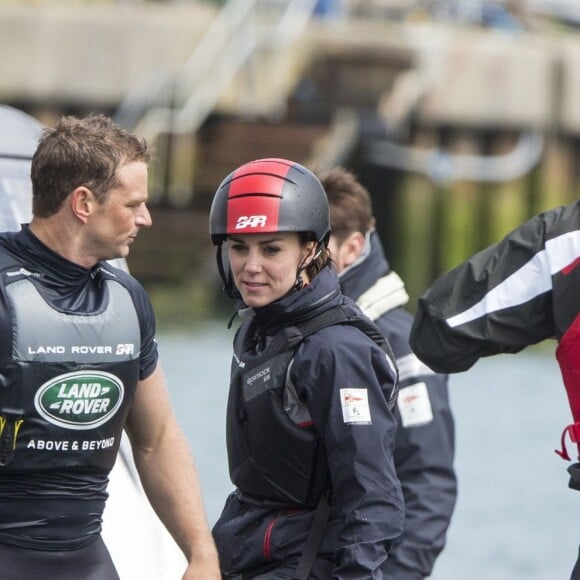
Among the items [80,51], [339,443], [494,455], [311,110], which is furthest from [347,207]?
[311,110]

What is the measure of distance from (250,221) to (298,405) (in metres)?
0.48

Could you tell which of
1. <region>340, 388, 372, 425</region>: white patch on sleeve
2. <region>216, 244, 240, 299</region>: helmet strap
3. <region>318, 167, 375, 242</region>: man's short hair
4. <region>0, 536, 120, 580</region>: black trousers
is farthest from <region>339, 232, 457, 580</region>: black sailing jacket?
<region>0, 536, 120, 580</region>: black trousers

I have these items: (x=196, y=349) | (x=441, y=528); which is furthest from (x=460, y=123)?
(x=441, y=528)

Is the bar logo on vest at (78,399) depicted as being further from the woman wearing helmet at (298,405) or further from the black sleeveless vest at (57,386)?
the woman wearing helmet at (298,405)

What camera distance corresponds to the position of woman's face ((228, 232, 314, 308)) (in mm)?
4203

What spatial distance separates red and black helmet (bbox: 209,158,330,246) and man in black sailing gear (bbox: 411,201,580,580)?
37 cm

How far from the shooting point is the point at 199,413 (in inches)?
749

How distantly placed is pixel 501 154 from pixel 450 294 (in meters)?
24.1

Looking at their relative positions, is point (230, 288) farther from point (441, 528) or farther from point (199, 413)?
point (199, 413)

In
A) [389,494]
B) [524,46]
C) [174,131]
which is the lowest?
[389,494]

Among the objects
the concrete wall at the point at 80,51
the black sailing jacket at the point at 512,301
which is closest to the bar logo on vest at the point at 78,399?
the black sailing jacket at the point at 512,301

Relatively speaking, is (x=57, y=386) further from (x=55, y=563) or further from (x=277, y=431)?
(x=277, y=431)

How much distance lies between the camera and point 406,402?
5273 millimetres

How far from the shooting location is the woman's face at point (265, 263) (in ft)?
13.8
